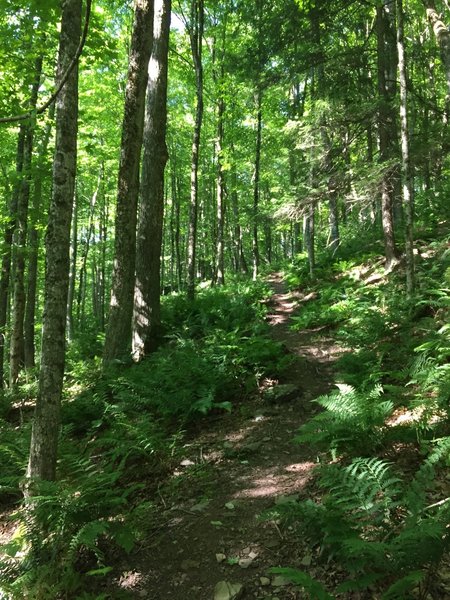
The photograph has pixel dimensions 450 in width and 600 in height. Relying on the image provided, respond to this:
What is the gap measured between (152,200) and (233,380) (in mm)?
4384

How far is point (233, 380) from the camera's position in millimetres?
6922

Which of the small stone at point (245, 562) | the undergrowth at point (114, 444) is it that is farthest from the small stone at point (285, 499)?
the undergrowth at point (114, 444)

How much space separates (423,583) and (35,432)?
362cm

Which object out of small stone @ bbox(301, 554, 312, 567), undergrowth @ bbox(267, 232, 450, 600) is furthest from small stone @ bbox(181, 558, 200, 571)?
small stone @ bbox(301, 554, 312, 567)

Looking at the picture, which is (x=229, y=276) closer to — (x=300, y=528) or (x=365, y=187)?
(x=365, y=187)

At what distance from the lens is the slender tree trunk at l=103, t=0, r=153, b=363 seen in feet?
24.6

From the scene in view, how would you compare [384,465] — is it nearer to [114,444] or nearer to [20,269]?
[114,444]

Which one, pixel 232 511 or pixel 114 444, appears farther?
pixel 114 444

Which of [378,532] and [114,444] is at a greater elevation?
[378,532]

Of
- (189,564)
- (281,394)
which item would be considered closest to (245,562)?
(189,564)

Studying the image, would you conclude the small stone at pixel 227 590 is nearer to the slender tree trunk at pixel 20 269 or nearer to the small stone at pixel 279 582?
the small stone at pixel 279 582

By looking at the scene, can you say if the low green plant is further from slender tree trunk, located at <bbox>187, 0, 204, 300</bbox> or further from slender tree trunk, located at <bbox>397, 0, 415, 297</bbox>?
slender tree trunk, located at <bbox>187, 0, 204, 300</bbox>

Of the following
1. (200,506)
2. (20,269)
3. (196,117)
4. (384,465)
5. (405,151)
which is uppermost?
(196,117)

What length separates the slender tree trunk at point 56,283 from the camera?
4.24m
